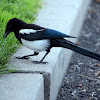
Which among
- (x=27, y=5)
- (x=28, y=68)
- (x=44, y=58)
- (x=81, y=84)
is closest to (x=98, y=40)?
(x=27, y=5)

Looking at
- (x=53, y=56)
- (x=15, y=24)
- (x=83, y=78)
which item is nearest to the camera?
(x=15, y=24)

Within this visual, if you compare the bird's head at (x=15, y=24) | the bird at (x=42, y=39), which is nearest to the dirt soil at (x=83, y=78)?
the bird at (x=42, y=39)

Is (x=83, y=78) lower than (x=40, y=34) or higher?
lower

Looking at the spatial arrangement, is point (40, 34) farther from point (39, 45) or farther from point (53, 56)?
point (53, 56)

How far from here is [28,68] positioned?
10.0ft

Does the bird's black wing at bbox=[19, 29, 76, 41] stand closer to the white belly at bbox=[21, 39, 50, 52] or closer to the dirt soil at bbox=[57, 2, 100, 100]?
the white belly at bbox=[21, 39, 50, 52]

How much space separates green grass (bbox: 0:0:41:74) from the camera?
10.2 ft

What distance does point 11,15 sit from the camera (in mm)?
4117

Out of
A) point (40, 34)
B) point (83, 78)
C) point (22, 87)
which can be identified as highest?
point (40, 34)

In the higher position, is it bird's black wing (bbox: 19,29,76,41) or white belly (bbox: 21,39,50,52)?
bird's black wing (bbox: 19,29,76,41)

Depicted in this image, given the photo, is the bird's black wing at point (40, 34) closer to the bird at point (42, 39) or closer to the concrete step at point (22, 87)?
the bird at point (42, 39)

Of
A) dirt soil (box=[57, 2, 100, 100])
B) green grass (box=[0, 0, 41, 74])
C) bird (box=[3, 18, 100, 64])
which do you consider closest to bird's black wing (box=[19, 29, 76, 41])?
bird (box=[3, 18, 100, 64])

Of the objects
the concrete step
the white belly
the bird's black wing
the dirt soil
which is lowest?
the dirt soil

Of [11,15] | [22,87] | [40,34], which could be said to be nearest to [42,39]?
[40,34]
